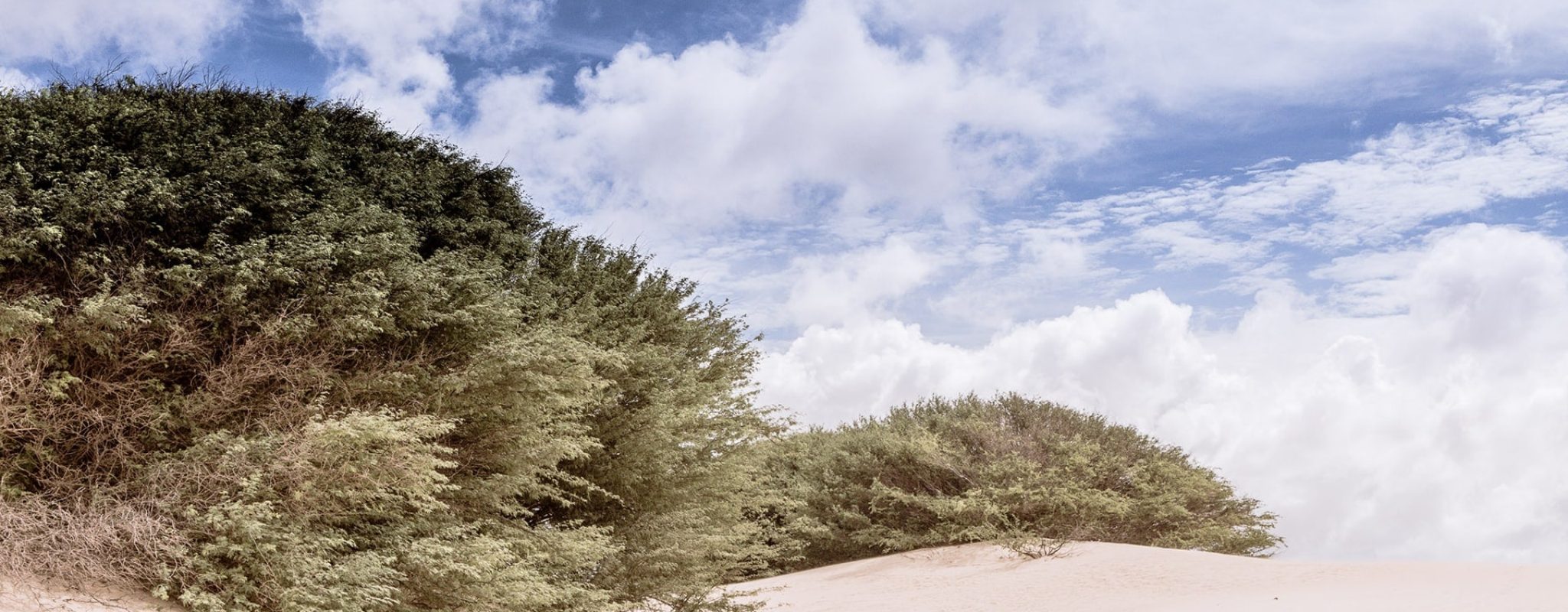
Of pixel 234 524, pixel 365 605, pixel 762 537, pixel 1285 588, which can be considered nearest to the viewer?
pixel 234 524

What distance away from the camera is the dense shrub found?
9.69 meters

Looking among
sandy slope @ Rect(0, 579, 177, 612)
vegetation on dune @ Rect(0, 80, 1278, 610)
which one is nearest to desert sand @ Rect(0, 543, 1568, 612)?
sandy slope @ Rect(0, 579, 177, 612)

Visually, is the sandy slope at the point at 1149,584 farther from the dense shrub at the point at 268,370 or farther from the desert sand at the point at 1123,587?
the dense shrub at the point at 268,370

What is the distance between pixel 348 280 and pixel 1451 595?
14.3 meters

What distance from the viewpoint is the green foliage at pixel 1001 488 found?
81.9 feet

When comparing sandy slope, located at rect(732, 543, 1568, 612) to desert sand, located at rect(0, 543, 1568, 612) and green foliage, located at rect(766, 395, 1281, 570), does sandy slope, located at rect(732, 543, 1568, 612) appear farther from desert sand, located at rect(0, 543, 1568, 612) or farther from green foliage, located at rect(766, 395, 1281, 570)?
green foliage, located at rect(766, 395, 1281, 570)

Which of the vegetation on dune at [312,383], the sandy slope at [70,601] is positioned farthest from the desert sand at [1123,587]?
the vegetation on dune at [312,383]

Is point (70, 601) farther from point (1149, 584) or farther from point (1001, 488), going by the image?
point (1001, 488)

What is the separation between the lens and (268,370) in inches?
433

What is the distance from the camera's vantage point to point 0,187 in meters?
10.2

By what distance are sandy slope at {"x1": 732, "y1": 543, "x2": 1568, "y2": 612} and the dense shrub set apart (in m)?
6.88

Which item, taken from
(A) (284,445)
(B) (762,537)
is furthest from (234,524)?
(B) (762,537)

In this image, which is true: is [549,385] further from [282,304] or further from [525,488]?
[282,304]

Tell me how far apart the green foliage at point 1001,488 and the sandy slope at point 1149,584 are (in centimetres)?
136
